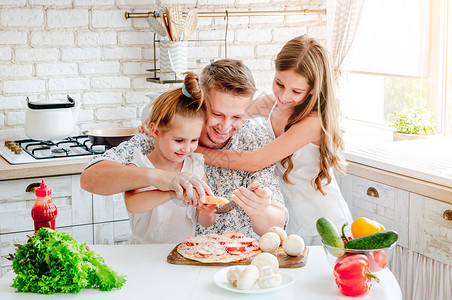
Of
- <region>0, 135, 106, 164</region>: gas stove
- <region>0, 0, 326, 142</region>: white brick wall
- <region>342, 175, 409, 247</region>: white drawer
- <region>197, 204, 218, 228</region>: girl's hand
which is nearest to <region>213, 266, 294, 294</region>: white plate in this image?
<region>197, 204, 218, 228</region>: girl's hand

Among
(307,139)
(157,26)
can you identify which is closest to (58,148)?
(157,26)

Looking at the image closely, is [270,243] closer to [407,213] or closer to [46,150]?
[407,213]

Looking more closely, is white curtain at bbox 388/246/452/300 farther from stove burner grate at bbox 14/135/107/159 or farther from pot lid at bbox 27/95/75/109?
pot lid at bbox 27/95/75/109

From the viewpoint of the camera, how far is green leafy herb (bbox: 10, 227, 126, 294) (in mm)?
1461

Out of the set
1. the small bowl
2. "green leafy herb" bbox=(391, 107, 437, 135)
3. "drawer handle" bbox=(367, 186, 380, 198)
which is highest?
"green leafy herb" bbox=(391, 107, 437, 135)

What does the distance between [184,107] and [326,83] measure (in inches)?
26.0

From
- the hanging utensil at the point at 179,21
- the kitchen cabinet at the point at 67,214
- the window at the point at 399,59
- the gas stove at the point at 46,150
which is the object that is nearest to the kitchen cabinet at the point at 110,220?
the kitchen cabinet at the point at 67,214

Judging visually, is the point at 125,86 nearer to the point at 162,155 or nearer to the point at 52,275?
the point at 162,155

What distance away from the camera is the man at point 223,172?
72.8 inches

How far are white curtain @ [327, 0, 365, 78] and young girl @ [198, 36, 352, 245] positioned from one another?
1135 mm

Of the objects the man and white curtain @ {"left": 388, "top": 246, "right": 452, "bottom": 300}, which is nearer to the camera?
the man

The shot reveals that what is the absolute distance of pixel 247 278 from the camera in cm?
147

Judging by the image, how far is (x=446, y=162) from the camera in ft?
8.30

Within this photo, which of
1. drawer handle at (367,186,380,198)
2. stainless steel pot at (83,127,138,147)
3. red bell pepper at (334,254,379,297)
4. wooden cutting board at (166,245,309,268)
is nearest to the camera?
red bell pepper at (334,254,379,297)
